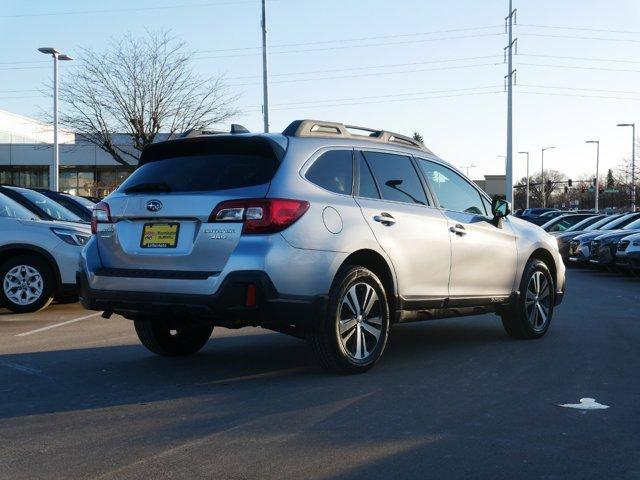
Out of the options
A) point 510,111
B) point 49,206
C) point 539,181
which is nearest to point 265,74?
point 510,111

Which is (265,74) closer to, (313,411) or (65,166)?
(65,166)

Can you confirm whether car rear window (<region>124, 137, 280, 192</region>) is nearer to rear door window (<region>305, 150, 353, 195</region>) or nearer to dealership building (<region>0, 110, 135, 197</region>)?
rear door window (<region>305, 150, 353, 195</region>)

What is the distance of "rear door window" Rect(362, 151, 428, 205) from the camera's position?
656 cm

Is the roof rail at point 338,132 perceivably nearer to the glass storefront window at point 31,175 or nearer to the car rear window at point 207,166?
the car rear window at point 207,166

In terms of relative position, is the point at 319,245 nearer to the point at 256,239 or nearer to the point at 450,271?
the point at 256,239

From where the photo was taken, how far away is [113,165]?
1870 inches

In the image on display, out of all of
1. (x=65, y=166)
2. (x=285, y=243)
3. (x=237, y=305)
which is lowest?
(x=237, y=305)

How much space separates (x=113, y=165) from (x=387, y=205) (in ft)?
142

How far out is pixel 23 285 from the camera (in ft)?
33.7

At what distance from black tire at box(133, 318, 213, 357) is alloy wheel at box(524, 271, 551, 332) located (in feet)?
10.4

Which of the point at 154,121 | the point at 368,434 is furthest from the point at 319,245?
the point at 154,121

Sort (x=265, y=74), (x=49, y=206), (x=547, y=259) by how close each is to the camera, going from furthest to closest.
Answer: (x=265, y=74), (x=49, y=206), (x=547, y=259)

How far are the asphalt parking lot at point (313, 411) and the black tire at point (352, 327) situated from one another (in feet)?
0.45

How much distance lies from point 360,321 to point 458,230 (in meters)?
1.56
